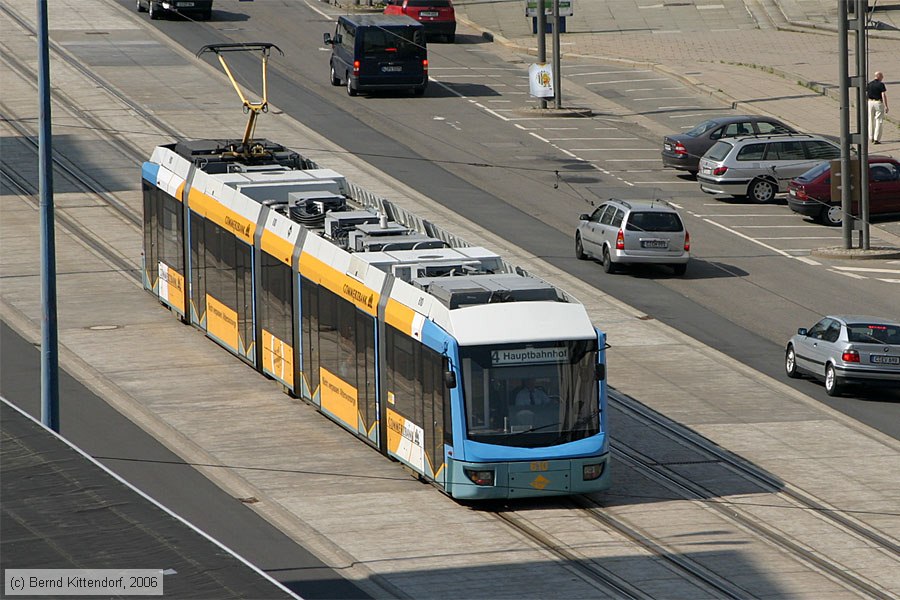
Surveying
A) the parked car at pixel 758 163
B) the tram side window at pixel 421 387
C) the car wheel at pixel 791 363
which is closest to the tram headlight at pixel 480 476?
the tram side window at pixel 421 387

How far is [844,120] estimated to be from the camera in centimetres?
3828

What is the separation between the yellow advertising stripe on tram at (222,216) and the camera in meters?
28.3

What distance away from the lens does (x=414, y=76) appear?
5284cm

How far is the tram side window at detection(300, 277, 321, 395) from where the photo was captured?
2559 centimetres

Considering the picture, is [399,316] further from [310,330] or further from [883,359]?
[883,359]

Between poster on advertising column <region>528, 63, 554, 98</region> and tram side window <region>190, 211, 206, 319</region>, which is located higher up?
poster on advertising column <region>528, 63, 554, 98</region>

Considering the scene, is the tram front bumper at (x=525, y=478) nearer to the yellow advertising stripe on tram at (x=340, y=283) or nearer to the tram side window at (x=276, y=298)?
the yellow advertising stripe on tram at (x=340, y=283)

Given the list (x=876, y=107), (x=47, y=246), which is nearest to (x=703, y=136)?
(x=876, y=107)

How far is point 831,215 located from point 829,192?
566 millimetres

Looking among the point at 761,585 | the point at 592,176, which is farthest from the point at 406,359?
the point at 592,176

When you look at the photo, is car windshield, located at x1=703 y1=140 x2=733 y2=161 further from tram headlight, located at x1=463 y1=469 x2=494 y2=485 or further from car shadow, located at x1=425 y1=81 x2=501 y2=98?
tram headlight, located at x1=463 y1=469 x2=494 y2=485

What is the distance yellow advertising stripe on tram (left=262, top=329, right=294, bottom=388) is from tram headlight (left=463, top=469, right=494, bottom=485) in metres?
6.15

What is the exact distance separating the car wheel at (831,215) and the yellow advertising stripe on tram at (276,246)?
18.6 metres

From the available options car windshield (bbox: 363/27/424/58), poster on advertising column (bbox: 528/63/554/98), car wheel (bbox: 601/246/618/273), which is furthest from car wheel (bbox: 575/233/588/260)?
car windshield (bbox: 363/27/424/58)
